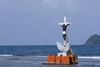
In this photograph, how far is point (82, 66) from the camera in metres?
32.1

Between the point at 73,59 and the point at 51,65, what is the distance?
334cm

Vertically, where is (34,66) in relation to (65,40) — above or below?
below

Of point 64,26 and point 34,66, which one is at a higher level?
point 64,26

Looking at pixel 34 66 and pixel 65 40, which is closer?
pixel 34 66

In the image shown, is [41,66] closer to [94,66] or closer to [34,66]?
[34,66]

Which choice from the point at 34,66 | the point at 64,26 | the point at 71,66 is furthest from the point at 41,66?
the point at 64,26

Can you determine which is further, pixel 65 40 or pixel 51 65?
pixel 65 40

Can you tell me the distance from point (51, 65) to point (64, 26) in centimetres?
468

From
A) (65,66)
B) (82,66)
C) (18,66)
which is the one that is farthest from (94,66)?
(18,66)

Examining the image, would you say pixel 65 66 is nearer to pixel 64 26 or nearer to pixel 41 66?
pixel 41 66

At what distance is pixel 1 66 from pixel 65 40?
7585 mm

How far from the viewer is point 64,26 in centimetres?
3416

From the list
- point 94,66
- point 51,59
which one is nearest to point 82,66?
point 94,66

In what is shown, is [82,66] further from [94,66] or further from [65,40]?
[65,40]
